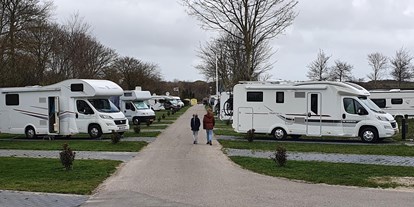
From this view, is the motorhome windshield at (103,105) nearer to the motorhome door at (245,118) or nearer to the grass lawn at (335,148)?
the motorhome door at (245,118)

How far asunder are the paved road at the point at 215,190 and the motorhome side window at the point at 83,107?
10507 mm

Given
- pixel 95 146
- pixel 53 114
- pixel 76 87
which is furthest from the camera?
pixel 53 114

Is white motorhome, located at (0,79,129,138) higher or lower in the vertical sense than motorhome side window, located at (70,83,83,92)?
lower

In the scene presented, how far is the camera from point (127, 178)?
480 inches

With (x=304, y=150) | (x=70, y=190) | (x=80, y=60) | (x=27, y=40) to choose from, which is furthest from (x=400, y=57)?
(x=70, y=190)

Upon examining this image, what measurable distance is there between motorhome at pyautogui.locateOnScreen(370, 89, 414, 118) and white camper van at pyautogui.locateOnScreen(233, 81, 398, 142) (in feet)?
64.2

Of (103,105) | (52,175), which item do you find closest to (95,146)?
(103,105)

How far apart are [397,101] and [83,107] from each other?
27168 millimetres

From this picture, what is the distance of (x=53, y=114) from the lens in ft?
80.4

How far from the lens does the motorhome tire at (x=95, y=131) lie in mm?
24344

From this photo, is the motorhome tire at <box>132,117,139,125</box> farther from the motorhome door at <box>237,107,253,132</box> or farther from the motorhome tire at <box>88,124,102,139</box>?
the motorhome door at <box>237,107,253,132</box>

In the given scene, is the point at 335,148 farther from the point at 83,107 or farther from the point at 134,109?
the point at 134,109

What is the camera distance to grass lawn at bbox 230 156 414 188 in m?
11.3

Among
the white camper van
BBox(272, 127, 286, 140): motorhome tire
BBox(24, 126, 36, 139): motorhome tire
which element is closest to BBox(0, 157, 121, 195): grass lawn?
BBox(24, 126, 36, 139): motorhome tire
